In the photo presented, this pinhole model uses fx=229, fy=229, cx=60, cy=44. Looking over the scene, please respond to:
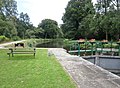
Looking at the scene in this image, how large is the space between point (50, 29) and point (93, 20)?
60820 millimetres

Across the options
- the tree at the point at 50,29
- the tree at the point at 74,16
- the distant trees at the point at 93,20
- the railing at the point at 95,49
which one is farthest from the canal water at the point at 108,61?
the tree at the point at 50,29

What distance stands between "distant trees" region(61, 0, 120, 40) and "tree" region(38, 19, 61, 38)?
36008 millimetres

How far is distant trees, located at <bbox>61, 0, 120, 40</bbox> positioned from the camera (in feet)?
115

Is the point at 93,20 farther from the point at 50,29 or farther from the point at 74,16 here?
the point at 50,29

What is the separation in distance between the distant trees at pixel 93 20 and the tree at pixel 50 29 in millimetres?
36008

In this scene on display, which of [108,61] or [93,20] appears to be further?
[93,20]

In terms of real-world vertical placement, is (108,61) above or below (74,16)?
below

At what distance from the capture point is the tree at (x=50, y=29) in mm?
99812

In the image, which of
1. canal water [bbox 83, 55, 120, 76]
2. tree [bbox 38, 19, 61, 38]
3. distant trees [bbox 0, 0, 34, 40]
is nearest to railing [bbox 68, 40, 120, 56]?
canal water [bbox 83, 55, 120, 76]

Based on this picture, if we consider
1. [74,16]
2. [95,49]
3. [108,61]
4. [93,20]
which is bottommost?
[108,61]

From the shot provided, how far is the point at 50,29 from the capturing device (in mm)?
100438

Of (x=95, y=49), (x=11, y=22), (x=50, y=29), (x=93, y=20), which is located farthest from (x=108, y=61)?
(x=50, y=29)

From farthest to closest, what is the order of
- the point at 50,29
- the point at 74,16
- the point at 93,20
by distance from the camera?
the point at 50,29 → the point at 74,16 → the point at 93,20

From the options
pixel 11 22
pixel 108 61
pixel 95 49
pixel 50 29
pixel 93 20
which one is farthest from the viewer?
pixel 50 29
